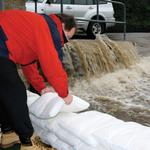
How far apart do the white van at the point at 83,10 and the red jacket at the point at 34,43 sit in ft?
32.1

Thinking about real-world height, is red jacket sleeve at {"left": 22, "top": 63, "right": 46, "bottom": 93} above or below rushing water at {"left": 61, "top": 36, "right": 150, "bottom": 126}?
above

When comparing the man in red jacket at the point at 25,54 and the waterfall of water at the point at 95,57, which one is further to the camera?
the waterfall of water at the point at 95,57

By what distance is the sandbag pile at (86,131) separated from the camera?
383cm

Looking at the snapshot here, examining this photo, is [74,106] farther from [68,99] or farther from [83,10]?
[83,10]

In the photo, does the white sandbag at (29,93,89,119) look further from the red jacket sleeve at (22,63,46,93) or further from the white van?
the white van

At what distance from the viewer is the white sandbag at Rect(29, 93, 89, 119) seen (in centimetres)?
441

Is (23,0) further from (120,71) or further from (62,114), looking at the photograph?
(62,114)

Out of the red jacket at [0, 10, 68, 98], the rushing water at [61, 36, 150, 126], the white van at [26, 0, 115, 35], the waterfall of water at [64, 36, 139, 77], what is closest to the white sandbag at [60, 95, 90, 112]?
the red jacket at [0, 10, 68, 98]

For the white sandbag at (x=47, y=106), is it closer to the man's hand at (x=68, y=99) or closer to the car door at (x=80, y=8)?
the man's hand at (x=68, y=99)

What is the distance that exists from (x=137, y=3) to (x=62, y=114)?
22.1m

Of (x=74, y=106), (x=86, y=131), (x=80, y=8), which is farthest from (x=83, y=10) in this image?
(x=86, y=131)

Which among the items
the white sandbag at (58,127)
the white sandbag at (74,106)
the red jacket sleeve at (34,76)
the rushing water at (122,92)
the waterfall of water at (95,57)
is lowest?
the rushing water at (122,92)

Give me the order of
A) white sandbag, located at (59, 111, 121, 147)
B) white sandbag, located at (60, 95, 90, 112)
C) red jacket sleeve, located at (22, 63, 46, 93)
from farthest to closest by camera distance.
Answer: red jacket sleeve, located at (22, 63, 46, 93) < white sandbag, located at (60, 95, 90, 112) < white sandbag, located at (59, 111, 121, 147)

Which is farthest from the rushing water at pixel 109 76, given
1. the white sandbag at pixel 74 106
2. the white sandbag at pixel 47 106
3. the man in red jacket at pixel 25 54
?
the man in red jacket at pixel 25 54
